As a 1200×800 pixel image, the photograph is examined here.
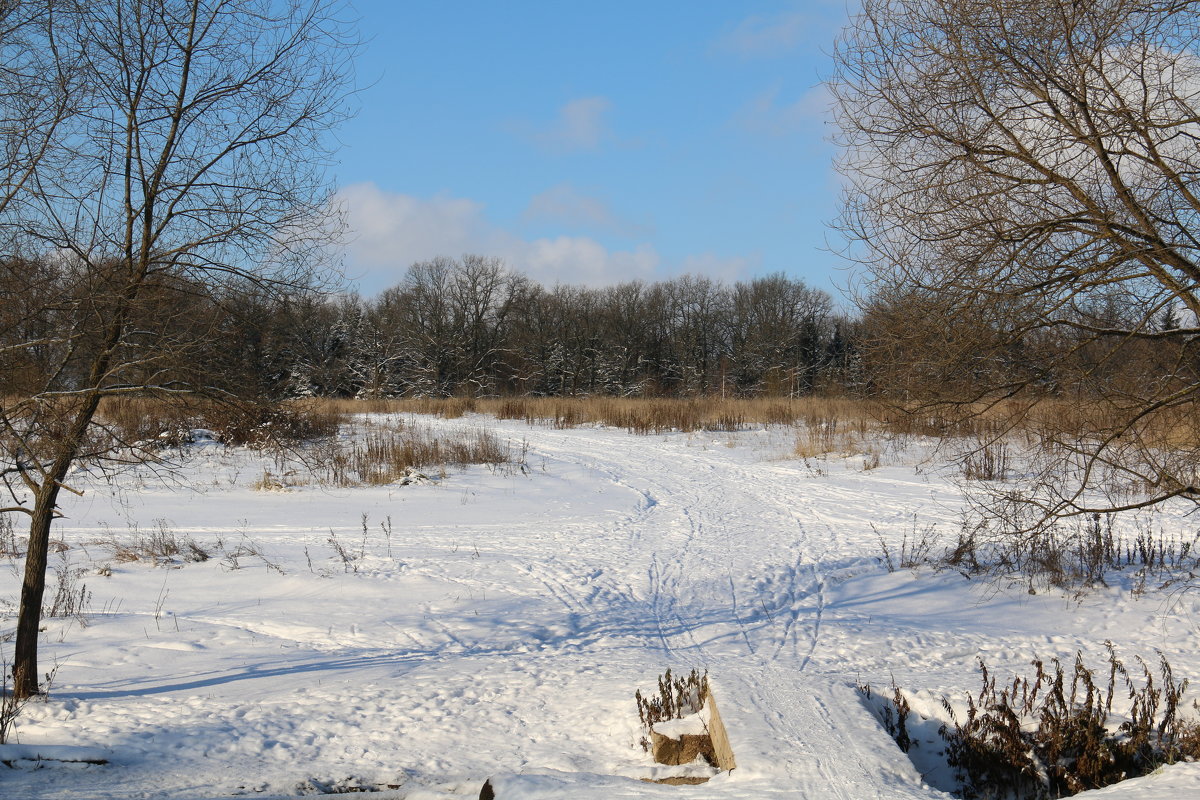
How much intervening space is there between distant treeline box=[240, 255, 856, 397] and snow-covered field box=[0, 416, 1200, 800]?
37.4 m

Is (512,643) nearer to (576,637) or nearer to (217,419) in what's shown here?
(576,637)

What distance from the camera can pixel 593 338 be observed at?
5512cm

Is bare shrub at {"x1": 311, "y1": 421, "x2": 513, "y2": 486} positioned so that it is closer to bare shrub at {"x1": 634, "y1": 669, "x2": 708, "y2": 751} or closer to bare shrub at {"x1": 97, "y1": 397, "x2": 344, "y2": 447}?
bare shrub at {"x1": 97, "y1": 397, "x2": 344, "y2": 447}

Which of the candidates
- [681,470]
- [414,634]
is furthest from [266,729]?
[681,470]

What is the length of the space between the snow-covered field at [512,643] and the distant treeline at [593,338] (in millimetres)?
37449

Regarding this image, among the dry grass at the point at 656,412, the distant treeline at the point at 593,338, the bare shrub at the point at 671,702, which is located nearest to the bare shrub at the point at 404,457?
the dry grass at the point at 656,412

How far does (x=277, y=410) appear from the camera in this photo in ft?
16.9

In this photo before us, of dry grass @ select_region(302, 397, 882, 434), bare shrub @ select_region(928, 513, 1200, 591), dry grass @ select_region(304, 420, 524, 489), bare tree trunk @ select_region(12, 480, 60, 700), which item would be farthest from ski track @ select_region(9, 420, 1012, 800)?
dry grass @ select_region(302, 397, 882, 434)

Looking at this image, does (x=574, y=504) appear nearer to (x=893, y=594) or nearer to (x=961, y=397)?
(x=893, y=594)

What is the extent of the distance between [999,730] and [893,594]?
11.1 feet

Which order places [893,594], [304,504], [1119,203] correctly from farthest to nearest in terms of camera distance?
[304,504] < [893,594] < [1119,203]

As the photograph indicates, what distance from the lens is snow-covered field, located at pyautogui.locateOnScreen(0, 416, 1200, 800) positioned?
4.65 m

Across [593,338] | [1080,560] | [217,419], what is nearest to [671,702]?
[217,419]

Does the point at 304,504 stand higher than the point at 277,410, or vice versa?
the point at 277,410
